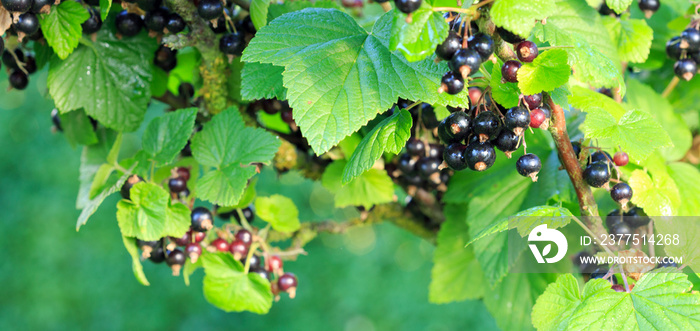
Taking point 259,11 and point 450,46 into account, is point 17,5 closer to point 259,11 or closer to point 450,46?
point 259,11

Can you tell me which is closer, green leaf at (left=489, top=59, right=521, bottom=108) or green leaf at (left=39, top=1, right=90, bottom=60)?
green leaf at (left=489, top=59, right=521, bottom=108)

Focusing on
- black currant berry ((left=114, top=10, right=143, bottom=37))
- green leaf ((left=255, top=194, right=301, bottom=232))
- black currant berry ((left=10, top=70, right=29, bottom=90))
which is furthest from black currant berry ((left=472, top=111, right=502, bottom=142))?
black currant berry ((left=10, top=70, right=29, bottom=90))

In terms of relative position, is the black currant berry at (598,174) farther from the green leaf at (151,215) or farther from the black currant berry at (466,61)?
the green leaf at (151,215)

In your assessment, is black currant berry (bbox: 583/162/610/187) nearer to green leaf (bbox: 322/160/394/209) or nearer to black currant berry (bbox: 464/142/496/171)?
black currant berry (bbox: 464/142/496/171)

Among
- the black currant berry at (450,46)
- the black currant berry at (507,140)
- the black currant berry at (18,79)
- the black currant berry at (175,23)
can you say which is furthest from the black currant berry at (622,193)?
the black currant berry at (18,79)

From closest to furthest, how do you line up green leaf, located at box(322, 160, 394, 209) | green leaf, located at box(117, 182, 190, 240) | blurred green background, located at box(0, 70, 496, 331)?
green leaf, located at box(117, 182, 190, 240) < green leaf, located at box(322, 160, 394, 209) < blurred green background, located at box(0, 70, 496, 331)

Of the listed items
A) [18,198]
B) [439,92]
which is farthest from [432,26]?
[18,198]

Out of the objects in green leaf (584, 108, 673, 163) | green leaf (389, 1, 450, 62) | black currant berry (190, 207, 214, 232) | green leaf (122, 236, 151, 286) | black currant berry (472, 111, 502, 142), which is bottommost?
green leaf (122, 236, 151, 286)
